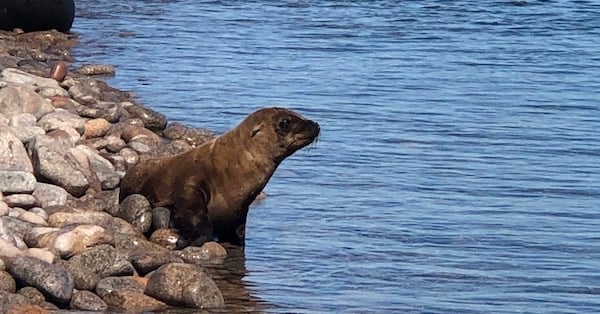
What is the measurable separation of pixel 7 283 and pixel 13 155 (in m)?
2.08

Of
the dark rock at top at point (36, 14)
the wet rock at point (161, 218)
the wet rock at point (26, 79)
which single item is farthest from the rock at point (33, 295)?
the dark rock at top at point (36, 14)

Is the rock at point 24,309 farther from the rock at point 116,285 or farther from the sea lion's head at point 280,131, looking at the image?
the sea lion's head at point 280,131

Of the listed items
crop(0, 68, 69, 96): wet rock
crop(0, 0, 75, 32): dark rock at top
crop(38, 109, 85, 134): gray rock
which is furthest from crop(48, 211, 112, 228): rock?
crop(0, 0, 75, 32): dark rock at top

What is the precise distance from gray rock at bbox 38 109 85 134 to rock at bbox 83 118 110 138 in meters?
0.06

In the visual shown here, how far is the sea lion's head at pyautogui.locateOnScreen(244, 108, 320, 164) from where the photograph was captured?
8625 mm

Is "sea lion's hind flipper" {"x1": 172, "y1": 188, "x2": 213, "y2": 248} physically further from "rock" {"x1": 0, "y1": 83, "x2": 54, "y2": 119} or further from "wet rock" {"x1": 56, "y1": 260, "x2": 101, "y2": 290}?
"rock" {"x1": 0, "y1": 83, "x2": 54, "y2": 119}

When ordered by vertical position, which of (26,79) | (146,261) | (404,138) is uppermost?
(146,261)

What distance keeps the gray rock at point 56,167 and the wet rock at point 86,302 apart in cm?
195

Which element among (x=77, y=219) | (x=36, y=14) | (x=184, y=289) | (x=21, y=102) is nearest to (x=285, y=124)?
(x=77, y=219)

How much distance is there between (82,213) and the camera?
830 centimetres

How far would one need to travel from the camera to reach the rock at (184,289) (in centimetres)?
713

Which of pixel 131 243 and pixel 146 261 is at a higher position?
pixel 146 261

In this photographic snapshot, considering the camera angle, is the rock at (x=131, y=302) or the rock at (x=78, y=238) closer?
the rock at (x=131, y=302)

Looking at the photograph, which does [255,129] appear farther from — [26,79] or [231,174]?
[26,79]
